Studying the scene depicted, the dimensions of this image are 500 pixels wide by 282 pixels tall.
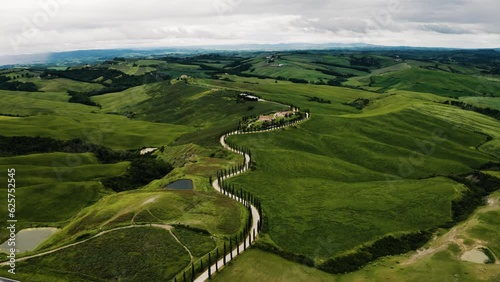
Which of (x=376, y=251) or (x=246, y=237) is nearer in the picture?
(x=246, y=237)

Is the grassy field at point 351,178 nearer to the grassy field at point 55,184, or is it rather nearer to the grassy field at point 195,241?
the grassy field at point 195,241

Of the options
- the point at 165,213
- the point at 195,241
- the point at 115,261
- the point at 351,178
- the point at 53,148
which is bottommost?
the point at 53,148

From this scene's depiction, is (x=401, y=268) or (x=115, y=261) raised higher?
(x=115, y=261)


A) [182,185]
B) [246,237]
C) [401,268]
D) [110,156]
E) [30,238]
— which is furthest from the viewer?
[110,156]

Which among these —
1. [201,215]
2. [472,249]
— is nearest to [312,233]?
[201,215]

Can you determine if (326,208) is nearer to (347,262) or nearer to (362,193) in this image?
(362,193)

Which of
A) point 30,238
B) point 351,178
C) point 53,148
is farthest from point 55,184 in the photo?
point 351,178

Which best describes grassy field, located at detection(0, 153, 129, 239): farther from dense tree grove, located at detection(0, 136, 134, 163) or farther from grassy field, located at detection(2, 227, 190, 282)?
grassy field, located at detection(2, 227, 190, 282)

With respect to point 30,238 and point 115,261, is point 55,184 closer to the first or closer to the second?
point 30,238

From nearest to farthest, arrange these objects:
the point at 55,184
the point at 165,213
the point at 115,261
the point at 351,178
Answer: the point at 115,261 < the point at 165,213 < the point at 55,184 < the point at 351,178
